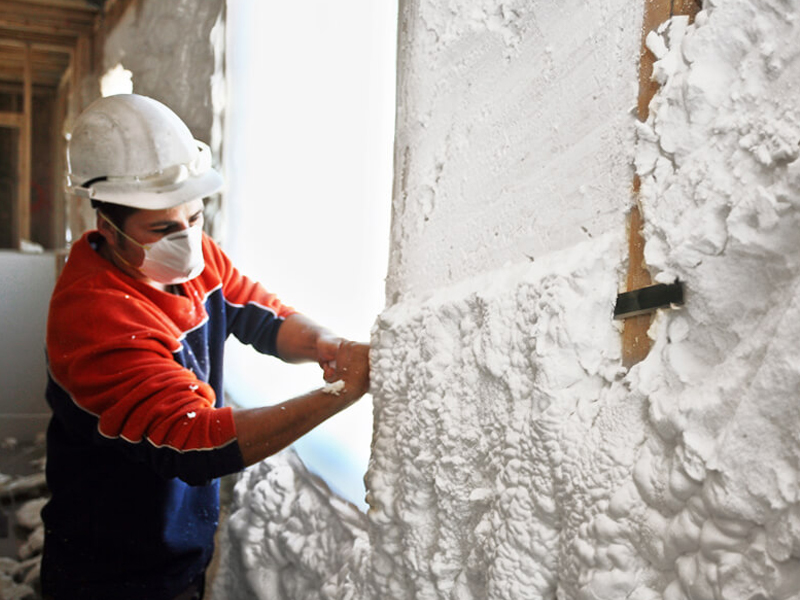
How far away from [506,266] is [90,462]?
971mm

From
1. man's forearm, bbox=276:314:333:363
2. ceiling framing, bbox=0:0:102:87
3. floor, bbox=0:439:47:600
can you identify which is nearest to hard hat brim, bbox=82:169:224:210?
man's forearm, bbox=276:314:333:363

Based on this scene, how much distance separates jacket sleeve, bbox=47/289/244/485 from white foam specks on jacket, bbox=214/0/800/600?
37 cm

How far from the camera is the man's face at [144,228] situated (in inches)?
53.2

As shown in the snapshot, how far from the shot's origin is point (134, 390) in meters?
1.16

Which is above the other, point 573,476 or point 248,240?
point 248,240

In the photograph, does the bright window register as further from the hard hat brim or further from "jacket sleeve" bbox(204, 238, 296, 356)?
the hard hat brim

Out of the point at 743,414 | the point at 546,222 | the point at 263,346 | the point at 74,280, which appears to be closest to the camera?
the point at 743,414

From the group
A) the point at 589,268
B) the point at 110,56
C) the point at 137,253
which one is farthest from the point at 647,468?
the point at 110,56

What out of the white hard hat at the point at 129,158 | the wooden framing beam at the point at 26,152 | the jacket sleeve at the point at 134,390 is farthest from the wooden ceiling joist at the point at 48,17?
the jacket sleeve at the point at 134,390

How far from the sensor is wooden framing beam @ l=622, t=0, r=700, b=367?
26.4 inches

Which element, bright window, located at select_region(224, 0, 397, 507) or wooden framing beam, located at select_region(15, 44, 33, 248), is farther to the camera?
wooden framing beam, located at select_region(15, 44, 33, 248)

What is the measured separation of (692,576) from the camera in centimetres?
57

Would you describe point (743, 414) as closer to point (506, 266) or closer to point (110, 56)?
point (506, 266)

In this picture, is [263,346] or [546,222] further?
[263,346]
